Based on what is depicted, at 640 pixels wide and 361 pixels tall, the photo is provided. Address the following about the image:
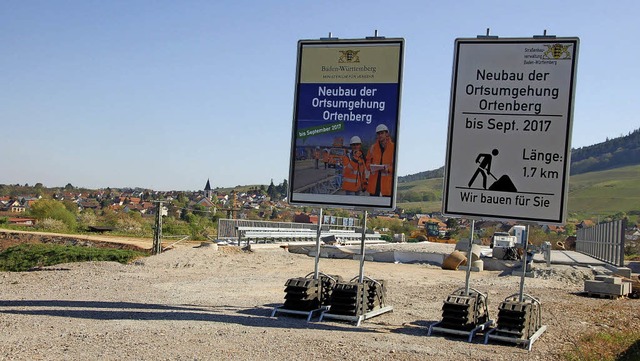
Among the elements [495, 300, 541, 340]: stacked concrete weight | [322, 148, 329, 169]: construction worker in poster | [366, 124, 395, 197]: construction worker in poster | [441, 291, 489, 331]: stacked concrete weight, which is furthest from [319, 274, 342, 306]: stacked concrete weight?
[495, 300, 541, 340]: stacked concrete weight

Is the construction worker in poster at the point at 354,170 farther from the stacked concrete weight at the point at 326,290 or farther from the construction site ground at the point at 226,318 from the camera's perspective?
the construction site ground at the point at 226,318

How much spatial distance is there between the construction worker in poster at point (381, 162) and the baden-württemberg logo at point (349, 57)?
1.49m

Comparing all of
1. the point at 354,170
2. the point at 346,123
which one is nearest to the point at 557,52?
the point at 346,123

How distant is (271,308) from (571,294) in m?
9.74

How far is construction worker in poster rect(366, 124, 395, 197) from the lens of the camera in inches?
545

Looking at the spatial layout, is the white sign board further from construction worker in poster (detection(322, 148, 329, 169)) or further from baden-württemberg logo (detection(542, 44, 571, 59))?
construction worker in poster (detection(322, 148, 329, 169))

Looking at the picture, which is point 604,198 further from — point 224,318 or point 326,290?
point 224,318

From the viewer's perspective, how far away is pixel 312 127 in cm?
1439

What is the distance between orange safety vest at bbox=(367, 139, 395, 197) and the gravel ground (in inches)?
106

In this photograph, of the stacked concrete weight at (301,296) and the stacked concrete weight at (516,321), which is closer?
the stacked concrete weight at (516,321)

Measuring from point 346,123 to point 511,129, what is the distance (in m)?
3.28

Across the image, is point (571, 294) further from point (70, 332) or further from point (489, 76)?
point (70, 332)

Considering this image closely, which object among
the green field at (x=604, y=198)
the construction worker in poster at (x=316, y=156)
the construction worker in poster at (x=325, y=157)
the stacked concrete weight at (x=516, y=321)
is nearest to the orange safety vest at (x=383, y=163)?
the construction worker in poster at (x=325, y=157)

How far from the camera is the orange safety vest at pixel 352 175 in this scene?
14086 mm
